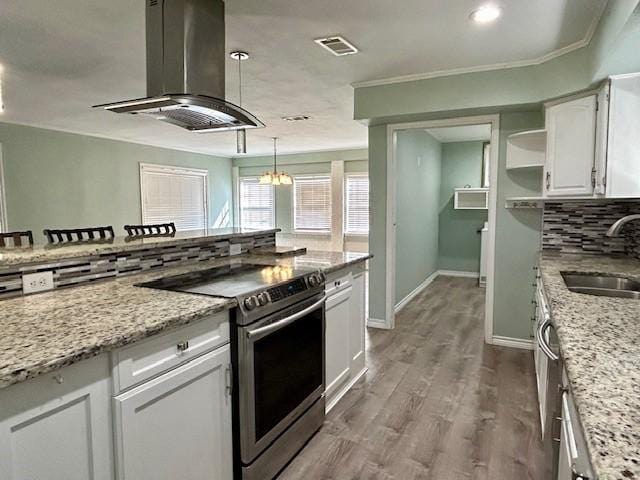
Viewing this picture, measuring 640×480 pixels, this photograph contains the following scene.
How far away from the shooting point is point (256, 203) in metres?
9.22

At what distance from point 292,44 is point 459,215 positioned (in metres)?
5.09

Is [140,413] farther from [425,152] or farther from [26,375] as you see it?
[425,152]

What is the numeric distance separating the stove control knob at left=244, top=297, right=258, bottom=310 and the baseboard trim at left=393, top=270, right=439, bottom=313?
115 inches

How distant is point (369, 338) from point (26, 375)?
131 inches

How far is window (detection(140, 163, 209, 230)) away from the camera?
7.19 metres

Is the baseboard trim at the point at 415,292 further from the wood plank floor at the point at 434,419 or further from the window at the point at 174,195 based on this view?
the window at the point at 174,195

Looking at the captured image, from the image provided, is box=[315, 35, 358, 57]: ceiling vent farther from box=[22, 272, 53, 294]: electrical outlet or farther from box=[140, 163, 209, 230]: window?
box=[140, 163, 209, 230]: window

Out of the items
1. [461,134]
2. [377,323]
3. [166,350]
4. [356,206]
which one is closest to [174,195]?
[356,206]

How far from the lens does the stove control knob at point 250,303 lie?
68.4 inches

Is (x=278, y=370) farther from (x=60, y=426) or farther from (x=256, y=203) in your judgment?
(x=256, y=203)

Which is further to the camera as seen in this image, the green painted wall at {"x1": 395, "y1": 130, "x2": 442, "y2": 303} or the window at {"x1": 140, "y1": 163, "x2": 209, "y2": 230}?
the window at {"x1": 140, "y1": 163, "x2": 209, "y2": 230}

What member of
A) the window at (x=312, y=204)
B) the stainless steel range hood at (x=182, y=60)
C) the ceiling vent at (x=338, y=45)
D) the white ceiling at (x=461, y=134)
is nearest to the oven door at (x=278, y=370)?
the stainless steel range hood at (x=182, y=60)

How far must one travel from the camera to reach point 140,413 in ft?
4.44

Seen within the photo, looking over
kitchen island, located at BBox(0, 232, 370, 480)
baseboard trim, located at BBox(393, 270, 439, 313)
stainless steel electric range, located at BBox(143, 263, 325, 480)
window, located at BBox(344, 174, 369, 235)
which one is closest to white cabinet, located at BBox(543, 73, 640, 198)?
stainless steel electric range, located at BBox(143, 263, 325, 480)
